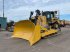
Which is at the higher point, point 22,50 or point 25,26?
point 25,26

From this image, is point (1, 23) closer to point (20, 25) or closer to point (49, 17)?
point (49, 17)

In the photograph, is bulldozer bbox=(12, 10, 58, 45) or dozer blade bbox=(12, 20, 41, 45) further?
dozer blade bbox=(12, 20, 41, 45)

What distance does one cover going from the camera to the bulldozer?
15.0 m

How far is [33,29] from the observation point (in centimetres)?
1605

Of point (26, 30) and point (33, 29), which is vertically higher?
point (33, 29)

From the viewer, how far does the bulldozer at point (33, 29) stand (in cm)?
1498

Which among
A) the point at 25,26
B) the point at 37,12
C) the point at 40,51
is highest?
the point at 37,12

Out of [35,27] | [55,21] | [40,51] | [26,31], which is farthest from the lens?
[55,21]

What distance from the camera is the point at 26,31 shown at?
17.2m

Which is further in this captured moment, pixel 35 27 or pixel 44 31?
pixel 44 31

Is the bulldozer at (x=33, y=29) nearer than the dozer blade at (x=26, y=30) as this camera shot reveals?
Yes

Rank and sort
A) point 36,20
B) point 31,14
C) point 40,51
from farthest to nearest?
1. point 31,14
2. point 36,20
3. point 40,51

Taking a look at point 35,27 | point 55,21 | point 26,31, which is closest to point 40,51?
point 35,27

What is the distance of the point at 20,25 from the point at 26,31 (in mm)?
1069
